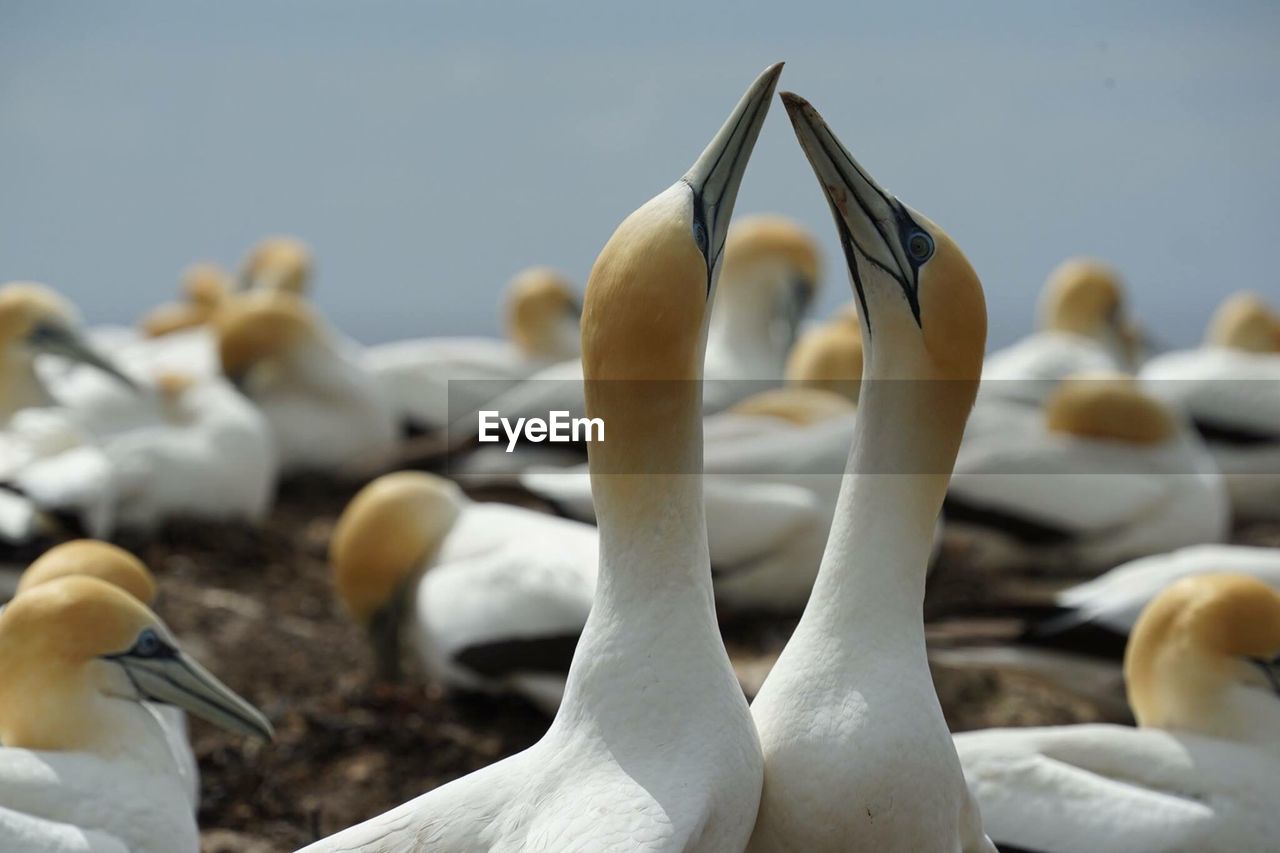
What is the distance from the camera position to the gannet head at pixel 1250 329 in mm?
12469

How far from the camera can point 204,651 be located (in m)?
6.55

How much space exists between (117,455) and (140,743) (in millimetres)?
3677

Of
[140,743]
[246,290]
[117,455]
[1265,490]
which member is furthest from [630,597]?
[246,290]

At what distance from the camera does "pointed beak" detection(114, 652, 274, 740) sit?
439 centimetres

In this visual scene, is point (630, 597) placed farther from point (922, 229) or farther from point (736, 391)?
point (736, 391)

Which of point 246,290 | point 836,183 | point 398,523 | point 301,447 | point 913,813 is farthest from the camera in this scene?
point 246,290

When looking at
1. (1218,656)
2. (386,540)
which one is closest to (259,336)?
(386,540)

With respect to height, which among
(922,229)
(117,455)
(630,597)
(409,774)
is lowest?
(409,774)

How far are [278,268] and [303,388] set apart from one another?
4.61m

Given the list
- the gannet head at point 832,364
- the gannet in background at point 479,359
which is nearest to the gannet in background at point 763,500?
the gannet head at point 832,364

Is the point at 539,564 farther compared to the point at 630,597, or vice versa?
the point at 539,564

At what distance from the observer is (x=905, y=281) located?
333cm

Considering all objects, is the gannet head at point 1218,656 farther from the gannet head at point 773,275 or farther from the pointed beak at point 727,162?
the gannet head at point 773,275

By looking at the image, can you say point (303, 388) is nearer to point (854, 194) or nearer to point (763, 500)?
point (763, 500)
